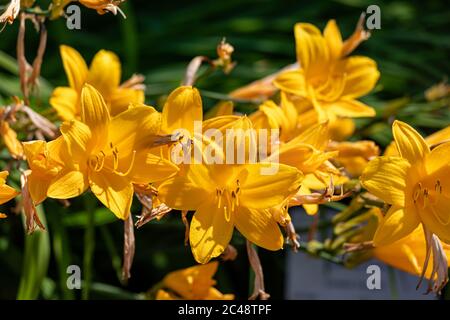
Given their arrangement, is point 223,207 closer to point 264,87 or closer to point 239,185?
point 239,185

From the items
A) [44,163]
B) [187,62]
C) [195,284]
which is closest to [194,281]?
[195,284]

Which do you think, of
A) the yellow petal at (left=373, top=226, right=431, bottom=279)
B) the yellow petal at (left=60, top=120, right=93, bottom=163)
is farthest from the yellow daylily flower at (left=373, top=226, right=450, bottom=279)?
the yellow petal at (left=60, top=120, right=93, bottom=163)

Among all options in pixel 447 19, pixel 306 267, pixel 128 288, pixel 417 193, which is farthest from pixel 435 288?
pixel 447 19

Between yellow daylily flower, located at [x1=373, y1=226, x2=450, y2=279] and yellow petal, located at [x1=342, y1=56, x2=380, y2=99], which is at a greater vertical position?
yellow petal, located at [x1=342, y1=56, x2=380, y2=99]

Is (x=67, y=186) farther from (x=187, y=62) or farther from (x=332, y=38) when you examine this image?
(x=187, y=62)

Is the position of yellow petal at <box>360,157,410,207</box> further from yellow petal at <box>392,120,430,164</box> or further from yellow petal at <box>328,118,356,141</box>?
yellow petal at <box>328,118,356,141</box>
